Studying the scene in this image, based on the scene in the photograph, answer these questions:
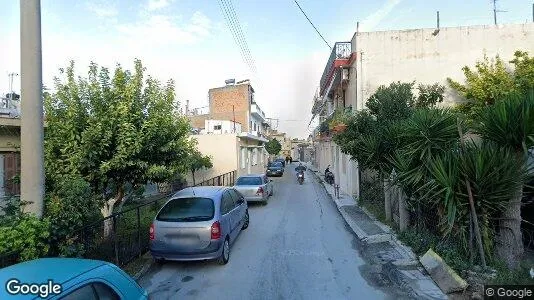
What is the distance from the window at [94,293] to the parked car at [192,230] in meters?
3.89

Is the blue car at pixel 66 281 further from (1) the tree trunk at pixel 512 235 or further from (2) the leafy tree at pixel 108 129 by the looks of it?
(1) the tree trunk at pixel 512 235

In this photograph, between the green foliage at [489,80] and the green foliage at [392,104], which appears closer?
the green foliage at [392,104]

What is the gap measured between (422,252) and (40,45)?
7.84m

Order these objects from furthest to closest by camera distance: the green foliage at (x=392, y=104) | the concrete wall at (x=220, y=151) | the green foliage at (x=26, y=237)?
the concrete wall at (x=220, y=151), the green foliage at (x=392, y=104), the green foliage at (x=26, y=237)

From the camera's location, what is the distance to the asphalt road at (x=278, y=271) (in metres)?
5.99

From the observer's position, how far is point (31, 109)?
5199mm

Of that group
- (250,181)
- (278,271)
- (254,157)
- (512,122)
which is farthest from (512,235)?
(254,157)

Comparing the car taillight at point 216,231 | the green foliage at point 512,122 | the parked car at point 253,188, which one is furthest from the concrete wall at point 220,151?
the green foliage at point 512,122

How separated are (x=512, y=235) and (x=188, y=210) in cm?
597

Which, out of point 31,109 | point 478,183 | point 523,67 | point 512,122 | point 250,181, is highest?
point 523,67

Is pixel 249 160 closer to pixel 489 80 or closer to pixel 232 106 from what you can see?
pixel 232 106

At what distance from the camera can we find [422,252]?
7566 mm

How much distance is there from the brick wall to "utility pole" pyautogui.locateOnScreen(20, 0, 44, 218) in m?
35.7

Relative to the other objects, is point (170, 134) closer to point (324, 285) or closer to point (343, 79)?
point (324, 285)
